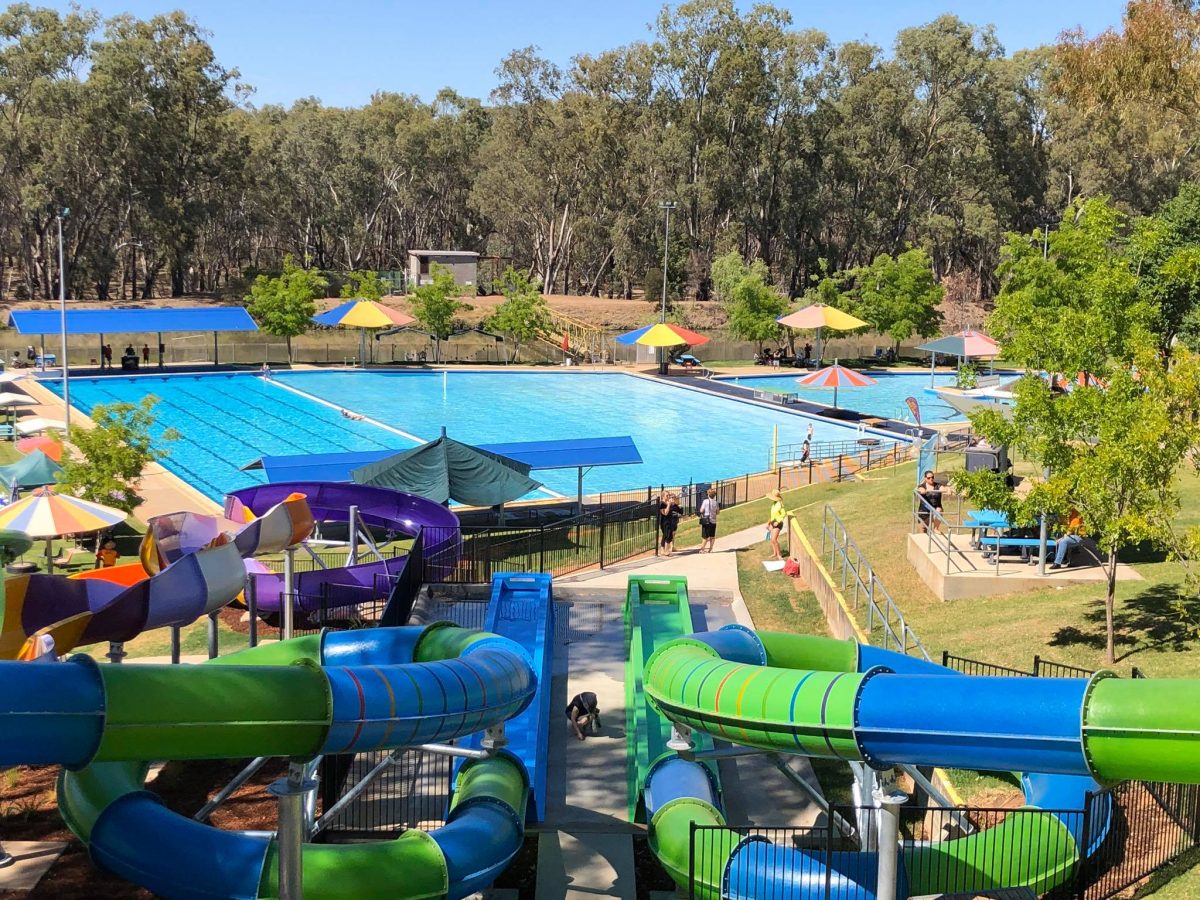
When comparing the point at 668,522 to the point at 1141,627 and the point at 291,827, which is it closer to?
the point at 1141,627

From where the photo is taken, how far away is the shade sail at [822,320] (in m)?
52.6

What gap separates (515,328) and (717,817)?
49780mm

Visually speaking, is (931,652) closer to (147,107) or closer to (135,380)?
(135,380)

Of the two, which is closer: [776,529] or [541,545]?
[541,545]

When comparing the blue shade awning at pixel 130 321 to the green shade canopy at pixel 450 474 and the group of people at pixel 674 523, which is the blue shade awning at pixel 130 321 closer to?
the green shade canopy at pixel 450 474

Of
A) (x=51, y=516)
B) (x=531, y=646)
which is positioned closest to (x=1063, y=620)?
(x=531, y=646)

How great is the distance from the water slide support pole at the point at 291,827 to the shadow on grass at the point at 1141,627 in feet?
37.8

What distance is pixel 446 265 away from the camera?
75188 mm

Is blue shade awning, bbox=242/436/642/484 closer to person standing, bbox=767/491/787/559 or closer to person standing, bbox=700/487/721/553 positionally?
person standing, bbox=700/487/721/553

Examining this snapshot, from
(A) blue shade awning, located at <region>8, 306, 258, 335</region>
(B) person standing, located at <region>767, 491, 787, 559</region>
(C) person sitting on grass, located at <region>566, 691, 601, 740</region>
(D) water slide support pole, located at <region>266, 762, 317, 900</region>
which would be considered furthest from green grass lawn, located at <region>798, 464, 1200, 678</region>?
(A) blue shade awning, located at <region>8, 306, 258, 335</region>

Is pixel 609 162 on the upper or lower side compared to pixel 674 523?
upper

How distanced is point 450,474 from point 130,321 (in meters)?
34.4

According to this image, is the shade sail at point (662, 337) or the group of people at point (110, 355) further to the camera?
the shade sail at point (662, 337)

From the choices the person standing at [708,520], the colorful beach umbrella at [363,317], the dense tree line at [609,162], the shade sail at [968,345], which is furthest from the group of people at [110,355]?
the person standing at [708,520]
